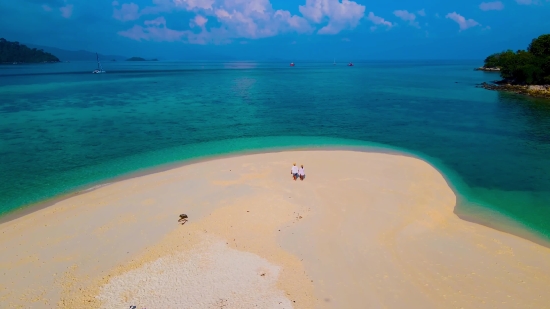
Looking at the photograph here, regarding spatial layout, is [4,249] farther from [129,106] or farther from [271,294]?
[129,106]

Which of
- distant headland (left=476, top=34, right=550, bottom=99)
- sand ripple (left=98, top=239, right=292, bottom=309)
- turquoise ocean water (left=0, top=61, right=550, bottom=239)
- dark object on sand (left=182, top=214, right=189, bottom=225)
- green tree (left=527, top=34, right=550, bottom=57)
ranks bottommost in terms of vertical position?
sand ripple (left=98, top=239, right=292, bottom=309)

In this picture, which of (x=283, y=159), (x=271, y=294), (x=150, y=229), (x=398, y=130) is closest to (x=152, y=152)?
(x=283, y=159)

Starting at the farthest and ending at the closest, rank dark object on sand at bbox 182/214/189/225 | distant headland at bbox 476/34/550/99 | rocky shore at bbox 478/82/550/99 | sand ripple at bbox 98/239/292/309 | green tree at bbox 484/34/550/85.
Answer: green tree at bbox 484/34/550/85
distant headland at bbox 476/34/550/99
rocky shore at bbox 478/82/550/99
dark object on sand at bbox 182/214/189/225
sand ripple at bbox 98/239/292/309

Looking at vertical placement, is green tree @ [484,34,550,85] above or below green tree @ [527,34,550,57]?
below

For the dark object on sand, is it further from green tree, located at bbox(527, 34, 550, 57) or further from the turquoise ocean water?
green tree, located at bbox(527, 34, 550, 57)

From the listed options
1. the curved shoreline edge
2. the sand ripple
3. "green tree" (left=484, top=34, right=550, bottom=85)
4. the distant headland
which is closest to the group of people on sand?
the curved shoreline edge
